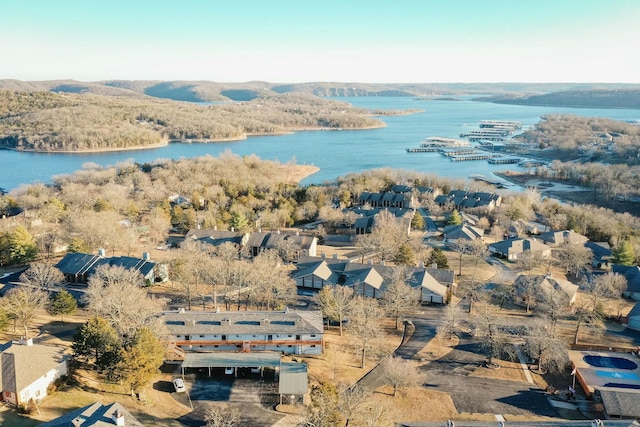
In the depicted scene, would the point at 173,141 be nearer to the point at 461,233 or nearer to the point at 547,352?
the point at 461,233

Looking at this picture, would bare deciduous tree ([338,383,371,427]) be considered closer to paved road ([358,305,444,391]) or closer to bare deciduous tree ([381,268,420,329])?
paved road ([358,305,444,391])

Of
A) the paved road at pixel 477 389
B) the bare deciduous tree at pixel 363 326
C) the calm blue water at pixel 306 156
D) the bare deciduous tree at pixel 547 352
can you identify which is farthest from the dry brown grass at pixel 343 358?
the calm blue water at pixel 306 156

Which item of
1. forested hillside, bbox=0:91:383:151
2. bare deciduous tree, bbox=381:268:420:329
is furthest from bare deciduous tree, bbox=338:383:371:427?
forested hillside, bbox=0:91:383:151

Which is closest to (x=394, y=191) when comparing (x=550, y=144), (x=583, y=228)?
(x=583, y=228)

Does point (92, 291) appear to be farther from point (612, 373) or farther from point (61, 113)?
point (61, 113)

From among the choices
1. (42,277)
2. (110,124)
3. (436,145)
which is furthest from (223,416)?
(110,124)

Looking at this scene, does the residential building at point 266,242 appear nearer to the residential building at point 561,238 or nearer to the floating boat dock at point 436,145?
the residential building at point 561,238
